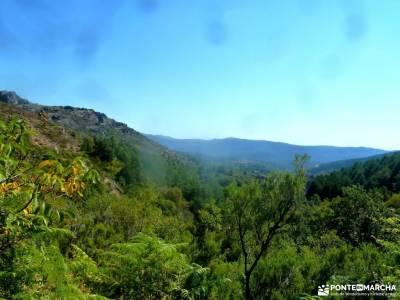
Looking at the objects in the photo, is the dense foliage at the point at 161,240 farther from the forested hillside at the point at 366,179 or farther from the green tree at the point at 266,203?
the forested hillside at the point at 366,179

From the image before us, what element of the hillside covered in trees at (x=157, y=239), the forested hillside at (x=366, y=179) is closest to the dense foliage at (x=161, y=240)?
the hillside covered in trees at (x=157, y=239)

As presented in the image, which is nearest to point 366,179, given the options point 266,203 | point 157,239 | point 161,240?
point 266,203

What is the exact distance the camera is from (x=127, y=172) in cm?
8619

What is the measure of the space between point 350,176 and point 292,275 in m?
92.2

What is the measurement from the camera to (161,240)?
7633mm

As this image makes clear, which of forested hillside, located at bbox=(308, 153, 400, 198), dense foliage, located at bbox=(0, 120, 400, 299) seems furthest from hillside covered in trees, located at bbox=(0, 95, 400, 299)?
forested hillside, located at bbox=(308, 153, 400, 198)

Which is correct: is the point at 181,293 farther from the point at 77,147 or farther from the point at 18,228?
the point at 77,147

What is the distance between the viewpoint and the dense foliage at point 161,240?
3.43 meters

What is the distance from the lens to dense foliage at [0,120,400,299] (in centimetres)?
343

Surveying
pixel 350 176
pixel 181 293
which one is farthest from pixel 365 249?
pixel 350 176

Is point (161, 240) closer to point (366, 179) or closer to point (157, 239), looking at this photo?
point (157, 239)

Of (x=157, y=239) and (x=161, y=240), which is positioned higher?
(x=157, y=239)

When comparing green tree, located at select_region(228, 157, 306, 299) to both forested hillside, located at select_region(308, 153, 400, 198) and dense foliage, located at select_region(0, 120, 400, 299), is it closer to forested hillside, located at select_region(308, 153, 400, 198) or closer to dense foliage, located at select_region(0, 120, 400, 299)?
dense foliage, located at select_region(0, 120, 400, 299)

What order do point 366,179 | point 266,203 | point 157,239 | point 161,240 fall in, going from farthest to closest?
point 366,179, point 266,203, point 161,240, point 157,239
